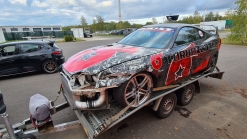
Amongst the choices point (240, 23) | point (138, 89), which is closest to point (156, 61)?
point (138, 89)

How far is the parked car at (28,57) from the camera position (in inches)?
233

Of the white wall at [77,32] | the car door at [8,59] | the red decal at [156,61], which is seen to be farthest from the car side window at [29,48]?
the white wall at [77,32]

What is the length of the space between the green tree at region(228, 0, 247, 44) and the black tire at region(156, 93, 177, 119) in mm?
15380

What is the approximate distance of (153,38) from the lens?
10.7 ft

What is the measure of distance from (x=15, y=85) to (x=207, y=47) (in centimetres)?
639

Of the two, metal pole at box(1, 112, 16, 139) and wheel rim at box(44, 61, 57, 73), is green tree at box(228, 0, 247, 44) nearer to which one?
wheel rim at box(44, 61, 57, 73)

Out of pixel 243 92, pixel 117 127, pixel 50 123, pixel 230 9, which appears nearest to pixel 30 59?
pixel 50 123

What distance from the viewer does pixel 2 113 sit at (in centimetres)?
188

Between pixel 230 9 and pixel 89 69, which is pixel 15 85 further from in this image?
pixel 230 9

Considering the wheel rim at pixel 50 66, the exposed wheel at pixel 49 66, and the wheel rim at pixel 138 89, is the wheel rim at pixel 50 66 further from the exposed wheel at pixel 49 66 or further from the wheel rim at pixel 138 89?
the wheel rim at pixel 138 89

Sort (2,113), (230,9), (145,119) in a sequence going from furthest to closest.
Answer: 1. (230,9)
2. (145,119)
3. (2,113)

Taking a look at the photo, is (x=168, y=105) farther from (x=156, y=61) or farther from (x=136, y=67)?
(x=136, y=67)

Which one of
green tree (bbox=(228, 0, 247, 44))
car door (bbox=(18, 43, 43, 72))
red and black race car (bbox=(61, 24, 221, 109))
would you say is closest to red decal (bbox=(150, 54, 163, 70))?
red and black race car (bbox=(61, 24, 221, 109))

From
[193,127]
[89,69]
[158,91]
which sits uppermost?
[89,69]
